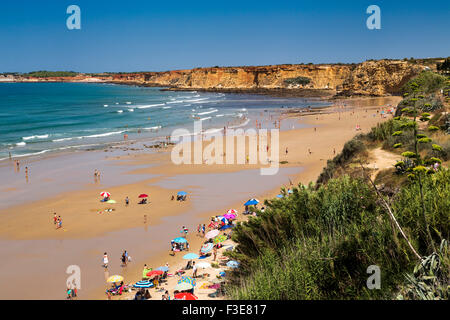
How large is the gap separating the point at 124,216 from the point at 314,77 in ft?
371

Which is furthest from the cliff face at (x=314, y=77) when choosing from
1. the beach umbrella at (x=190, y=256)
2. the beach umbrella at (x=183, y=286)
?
the beach umbrella at (x=183, y=286)

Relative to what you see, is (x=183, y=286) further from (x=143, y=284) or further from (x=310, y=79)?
(x=310, y=79)

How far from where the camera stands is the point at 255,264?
21.6ft

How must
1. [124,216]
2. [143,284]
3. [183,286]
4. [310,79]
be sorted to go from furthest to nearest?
[310,79]
[124,216]
[143,284]
[183,286]

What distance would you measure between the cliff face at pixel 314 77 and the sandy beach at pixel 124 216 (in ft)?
178

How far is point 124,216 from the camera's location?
1827cm

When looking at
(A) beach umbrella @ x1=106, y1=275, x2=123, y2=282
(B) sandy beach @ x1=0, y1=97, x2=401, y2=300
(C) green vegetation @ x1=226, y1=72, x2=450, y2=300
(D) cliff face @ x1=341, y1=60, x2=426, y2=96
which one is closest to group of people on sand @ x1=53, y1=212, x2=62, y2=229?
(B) sandy beach @ x1=0, y1=97, x2=401, y2=300

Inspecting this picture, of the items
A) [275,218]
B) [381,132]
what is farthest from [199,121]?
[275,218]

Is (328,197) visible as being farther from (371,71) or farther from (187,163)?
(371,71)

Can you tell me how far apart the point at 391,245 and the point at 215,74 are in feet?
472

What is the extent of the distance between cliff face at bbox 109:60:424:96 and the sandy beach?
54.3 meters

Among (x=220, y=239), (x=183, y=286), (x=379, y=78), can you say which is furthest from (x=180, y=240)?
(x=379, y=78)

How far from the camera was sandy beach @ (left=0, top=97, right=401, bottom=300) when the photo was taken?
1277cm

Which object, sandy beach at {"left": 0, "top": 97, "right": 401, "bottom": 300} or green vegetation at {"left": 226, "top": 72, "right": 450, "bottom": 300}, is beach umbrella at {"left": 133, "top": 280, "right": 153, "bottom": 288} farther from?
green vegetation at {"left": 226, "top": 72, "right": 450, "bottom": 300}
